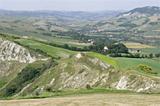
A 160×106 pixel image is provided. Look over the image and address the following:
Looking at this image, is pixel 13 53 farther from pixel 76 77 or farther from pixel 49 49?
pixel 76 77

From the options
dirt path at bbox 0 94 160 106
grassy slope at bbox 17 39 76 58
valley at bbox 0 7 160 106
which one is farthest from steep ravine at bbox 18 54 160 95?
grassy slope at bbox 17 39 76 58

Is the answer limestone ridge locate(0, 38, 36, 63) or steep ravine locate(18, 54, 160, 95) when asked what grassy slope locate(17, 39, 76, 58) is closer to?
limestone ridge locate(0, 38, 36, 63)

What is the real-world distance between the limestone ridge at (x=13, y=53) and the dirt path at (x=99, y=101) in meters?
92.1

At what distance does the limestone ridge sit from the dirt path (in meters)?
92.1

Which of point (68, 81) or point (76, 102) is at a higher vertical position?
point (76, 102)

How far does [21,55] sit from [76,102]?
10135 centimetres

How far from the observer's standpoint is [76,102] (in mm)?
46469

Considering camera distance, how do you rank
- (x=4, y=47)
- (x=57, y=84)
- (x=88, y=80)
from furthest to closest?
(x=4, y=47)
(x=57, y=84)
(x=88, y=80)

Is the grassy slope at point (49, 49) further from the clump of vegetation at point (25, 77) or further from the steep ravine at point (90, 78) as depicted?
the steep ravine at point (90, 78)

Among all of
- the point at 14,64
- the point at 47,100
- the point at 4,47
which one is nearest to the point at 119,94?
the point at 47,100

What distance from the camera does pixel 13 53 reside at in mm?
150500

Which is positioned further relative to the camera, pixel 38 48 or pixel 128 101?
pixel 38 48

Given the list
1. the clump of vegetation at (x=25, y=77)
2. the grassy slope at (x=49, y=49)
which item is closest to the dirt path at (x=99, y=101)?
the clump of vegetation at (x=25, y=77)

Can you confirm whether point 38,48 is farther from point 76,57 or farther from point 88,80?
point 88,80
